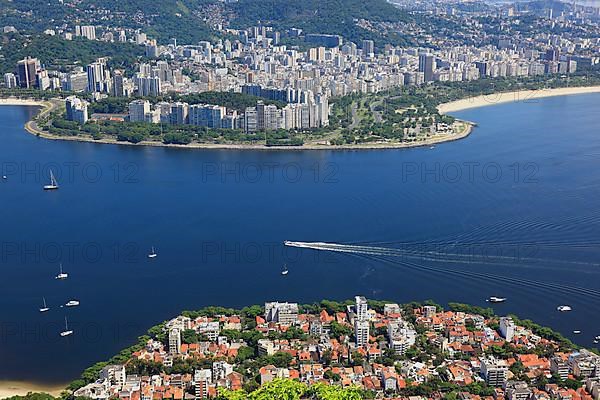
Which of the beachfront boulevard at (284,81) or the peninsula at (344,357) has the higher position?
the beachfront boulevard at (284,81)

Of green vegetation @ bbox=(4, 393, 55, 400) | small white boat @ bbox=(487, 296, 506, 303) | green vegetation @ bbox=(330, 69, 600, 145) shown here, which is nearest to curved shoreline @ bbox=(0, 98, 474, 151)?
green vegetation @ bbox=(330, 69, 600, 145)

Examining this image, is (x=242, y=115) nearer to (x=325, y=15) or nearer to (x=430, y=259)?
(x=430, y=259)

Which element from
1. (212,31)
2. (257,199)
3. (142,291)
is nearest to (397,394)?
(142,291)

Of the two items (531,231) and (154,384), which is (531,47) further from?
(154,384)

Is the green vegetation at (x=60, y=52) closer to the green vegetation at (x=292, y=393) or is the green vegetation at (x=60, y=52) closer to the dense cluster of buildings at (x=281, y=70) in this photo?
the dense cluster of buildings at (x=281, y=70)

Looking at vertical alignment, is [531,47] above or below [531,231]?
above

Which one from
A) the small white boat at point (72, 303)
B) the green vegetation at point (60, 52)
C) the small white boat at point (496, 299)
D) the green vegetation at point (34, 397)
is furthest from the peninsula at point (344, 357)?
the green vegetation at point (60, 52)
